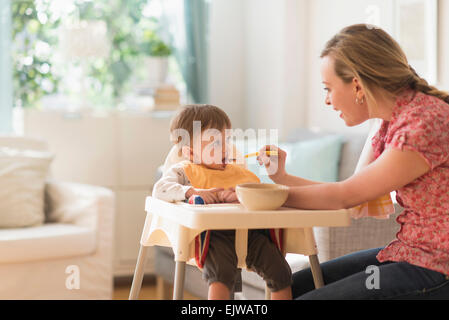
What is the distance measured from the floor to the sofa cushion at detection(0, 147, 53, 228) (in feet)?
2.26

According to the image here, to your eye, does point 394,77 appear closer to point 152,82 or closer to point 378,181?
point 378,181

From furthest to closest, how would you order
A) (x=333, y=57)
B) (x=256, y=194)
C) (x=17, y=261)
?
(x=17, y=261)
(x=333, y=57)
(x=256, y=194)

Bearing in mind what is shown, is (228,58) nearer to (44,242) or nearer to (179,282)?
(44,242)

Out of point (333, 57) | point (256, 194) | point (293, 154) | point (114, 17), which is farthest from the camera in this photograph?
point (114, 17)

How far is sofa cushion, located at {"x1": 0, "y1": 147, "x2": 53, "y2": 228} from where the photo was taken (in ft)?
9.78

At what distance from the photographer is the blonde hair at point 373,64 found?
55.8 inches

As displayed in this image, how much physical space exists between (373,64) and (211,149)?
0.48 meters

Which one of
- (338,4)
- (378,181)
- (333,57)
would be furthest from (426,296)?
(338,4)

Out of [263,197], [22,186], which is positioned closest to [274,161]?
[263,197]

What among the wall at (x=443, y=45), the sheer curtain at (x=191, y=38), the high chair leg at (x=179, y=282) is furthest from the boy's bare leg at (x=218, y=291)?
the sheer curtain at (x=191, y=38)

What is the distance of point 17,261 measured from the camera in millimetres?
2773

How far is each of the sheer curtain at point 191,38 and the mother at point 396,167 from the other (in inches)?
100

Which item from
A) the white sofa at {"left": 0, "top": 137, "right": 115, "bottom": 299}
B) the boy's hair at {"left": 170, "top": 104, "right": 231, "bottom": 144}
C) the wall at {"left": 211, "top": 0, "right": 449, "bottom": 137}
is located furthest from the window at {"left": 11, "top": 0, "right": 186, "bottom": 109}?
the boy's hair at {"left": 170, "top": 104, "right": 231, "bottom": 144}
